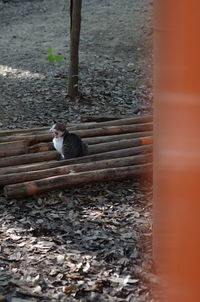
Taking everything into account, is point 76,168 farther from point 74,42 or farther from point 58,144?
point 74,42

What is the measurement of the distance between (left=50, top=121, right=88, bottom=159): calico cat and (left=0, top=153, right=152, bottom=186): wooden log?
0.23 meters

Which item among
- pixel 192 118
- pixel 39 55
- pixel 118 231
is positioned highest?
pixel 192 118

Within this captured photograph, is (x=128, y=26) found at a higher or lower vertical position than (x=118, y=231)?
higher

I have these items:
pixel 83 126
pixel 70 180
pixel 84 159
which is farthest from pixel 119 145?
pixel 70 180

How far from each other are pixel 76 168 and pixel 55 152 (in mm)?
544

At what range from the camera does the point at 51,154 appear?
595cm

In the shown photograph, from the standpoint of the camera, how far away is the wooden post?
8.14 metres

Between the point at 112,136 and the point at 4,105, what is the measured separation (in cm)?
279

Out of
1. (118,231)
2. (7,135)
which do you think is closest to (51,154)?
(7,135)

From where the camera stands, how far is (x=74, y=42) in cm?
841

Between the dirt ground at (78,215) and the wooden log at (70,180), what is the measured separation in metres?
0.07

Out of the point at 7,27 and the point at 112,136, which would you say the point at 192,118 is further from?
the point at 7,27

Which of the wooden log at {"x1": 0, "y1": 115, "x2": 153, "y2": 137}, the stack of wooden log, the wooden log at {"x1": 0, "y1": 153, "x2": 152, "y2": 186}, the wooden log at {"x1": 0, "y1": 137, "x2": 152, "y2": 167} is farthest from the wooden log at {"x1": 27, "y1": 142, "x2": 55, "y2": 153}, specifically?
the wooden log at {"x1": 0, "y1": 153, "x2": 152, "y2": 186}

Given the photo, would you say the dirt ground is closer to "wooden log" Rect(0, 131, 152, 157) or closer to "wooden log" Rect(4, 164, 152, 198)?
"wooden log" Rect(4, 164, 152, 198)
